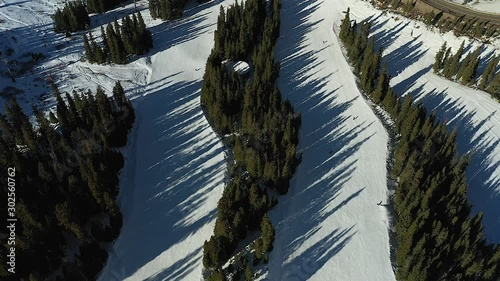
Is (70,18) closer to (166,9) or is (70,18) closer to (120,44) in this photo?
(120,44)

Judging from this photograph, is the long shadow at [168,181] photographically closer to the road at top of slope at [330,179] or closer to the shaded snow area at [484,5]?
the road at top of slope at [330,179]

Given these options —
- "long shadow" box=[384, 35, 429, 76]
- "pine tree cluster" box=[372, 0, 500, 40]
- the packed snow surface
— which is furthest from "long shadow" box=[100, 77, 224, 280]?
"pine tree cluster" box=[372, 0, 500, 40]

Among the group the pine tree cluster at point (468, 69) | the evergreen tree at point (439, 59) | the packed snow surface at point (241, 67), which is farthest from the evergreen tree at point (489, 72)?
the packed snow surface at point (241, 67)

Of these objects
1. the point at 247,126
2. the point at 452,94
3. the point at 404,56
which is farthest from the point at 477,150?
the point at 247,126

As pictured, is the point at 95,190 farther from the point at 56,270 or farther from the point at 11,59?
the point at 11,59

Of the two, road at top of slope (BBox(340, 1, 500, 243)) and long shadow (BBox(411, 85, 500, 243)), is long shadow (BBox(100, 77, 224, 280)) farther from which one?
road at top of slope (BBox(340, 1, 500, 243))

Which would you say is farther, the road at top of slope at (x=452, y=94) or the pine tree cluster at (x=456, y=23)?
the pine tree cluster at (x=456, y=23)

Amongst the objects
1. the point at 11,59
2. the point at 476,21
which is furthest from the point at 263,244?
the point at 476,21
